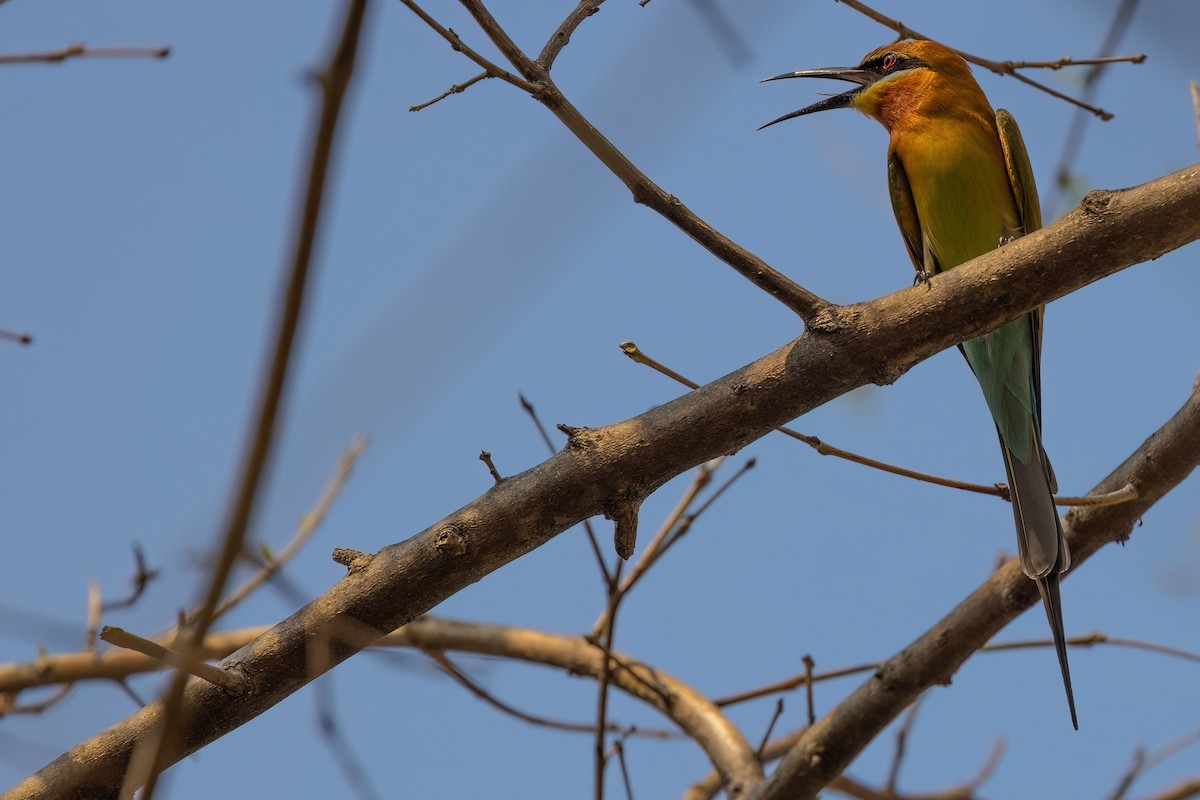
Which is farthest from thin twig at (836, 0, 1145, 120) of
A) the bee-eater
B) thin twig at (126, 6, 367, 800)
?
thin twig at (126, 6, 367, 800)

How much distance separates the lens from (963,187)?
383 centimetres

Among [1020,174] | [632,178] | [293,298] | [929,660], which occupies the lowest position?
[293,298]

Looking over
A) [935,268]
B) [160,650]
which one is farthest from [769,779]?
[935,268]

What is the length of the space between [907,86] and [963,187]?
611 millimetres

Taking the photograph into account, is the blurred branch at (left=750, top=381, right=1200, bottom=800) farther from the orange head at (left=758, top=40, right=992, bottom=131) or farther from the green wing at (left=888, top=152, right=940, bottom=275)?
the orange head at (left=758, top=40, right=992, bottom=131)

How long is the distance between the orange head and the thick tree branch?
213 cm

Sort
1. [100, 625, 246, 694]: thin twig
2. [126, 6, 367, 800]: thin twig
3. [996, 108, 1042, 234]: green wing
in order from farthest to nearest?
1. [996, 108, 1042, 234]: green wing
2. [100, 625, 246, 694]: thin twig
3. [126, 6, 367, 800]: thin twig

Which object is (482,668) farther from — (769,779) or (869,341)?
(869,341)

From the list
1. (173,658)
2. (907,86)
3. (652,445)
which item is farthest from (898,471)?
(907,86)

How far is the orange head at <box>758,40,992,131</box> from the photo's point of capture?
161 inches

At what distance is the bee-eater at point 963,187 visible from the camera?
3.51 meters

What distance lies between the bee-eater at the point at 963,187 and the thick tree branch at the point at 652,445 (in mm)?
1002

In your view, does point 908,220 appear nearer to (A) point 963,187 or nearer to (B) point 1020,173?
(A) point 963,187

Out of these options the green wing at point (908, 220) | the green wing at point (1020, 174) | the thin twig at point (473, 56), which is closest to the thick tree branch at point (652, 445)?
the thin twig at point (473, 56)
